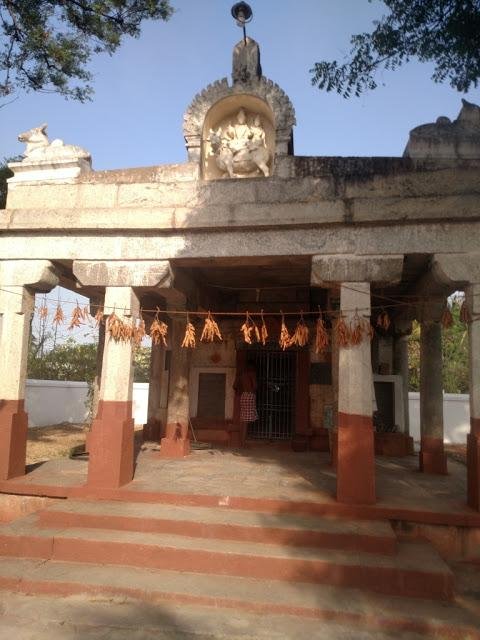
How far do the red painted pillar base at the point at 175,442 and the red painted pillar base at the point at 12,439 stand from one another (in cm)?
264

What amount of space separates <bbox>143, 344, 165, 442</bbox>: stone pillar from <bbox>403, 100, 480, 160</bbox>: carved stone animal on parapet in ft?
24.5

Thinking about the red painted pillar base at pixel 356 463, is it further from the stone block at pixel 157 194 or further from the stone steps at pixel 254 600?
the stone block at pixel 157 194

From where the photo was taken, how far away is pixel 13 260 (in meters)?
7.17

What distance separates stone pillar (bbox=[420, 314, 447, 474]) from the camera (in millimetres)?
8336

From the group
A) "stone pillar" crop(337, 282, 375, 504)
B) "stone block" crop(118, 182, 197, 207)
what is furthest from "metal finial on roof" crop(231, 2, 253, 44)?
"stone pillar" crop(337, 282, 375, 504)

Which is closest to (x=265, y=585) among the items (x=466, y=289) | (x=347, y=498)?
(x=347, y=498)

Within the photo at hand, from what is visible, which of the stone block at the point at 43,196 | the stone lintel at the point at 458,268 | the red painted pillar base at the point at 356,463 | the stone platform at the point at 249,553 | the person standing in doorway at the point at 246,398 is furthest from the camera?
the person standing in doorway at the point at 246,398

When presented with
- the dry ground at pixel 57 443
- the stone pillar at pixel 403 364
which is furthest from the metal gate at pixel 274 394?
the dry ground at pixel 57 443

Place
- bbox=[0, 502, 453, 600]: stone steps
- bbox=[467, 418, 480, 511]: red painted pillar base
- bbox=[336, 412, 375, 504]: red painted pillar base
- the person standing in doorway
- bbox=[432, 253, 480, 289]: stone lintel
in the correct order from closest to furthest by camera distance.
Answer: bbox=[0, 502, 453, 600]: stone steps, bbox=[467, 418, 480, 511]: red painted pillar base, bbox=[336, 412, 375, 504]: red painted pillar base, bbox=[432, 253, 480, 289]: stone lintel, the person standing in doorway

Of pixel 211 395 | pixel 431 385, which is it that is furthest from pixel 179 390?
pixel 431 385

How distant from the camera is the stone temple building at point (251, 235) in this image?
609cm

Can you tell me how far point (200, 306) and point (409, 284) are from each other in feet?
13.3

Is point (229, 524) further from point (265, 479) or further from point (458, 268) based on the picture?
point (458, 268)

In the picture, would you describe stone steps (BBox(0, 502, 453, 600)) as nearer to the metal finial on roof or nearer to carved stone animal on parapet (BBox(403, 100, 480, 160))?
carved stone animal on parapet (BBox(403, 100, 480, 160))
